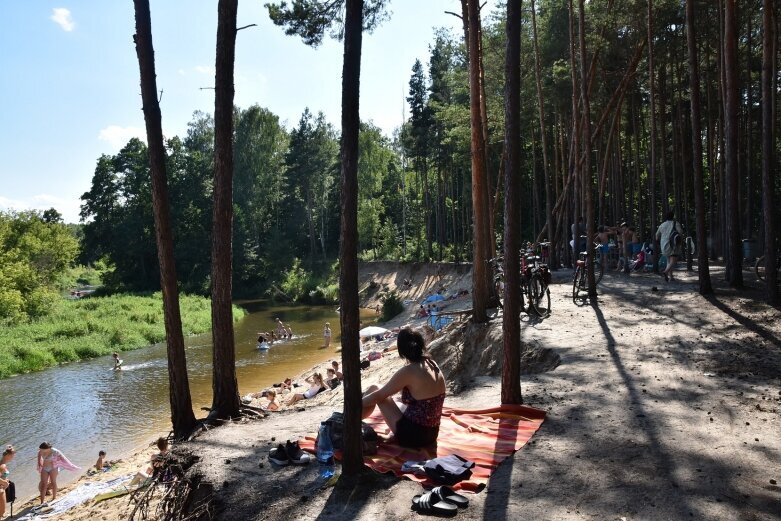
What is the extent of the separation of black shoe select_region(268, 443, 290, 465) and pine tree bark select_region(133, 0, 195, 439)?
117 inches

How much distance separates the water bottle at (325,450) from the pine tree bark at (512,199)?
2401 mm

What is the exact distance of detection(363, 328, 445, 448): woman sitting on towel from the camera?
5.46 meters

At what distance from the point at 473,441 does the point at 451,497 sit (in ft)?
4.61

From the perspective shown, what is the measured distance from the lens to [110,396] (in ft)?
63.5

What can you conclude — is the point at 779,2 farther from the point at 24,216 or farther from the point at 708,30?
the point at 24,216

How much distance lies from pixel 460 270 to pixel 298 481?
29258 millimetres

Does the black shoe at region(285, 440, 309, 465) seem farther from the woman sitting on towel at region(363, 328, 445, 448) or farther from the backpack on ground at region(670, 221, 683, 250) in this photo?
the backpack on ground at region(670, 221, 683, 250)

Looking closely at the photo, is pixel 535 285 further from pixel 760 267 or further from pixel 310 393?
pixel 310 393

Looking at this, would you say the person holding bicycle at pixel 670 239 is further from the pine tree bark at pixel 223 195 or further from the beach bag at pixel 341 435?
the beach bag at pixel 341 435

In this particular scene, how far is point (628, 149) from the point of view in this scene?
2859 centimetres

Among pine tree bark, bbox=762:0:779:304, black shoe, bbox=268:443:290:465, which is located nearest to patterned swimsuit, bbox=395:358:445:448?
black shoe, bbox=268:443:290:465

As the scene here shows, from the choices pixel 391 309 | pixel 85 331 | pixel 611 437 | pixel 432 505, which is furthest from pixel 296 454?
pixel 85 331

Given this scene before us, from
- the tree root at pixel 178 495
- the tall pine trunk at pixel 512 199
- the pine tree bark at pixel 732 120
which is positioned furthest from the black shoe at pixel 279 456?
the pine tree bark at pixel 732 120

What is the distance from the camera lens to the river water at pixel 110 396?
14523 mm
